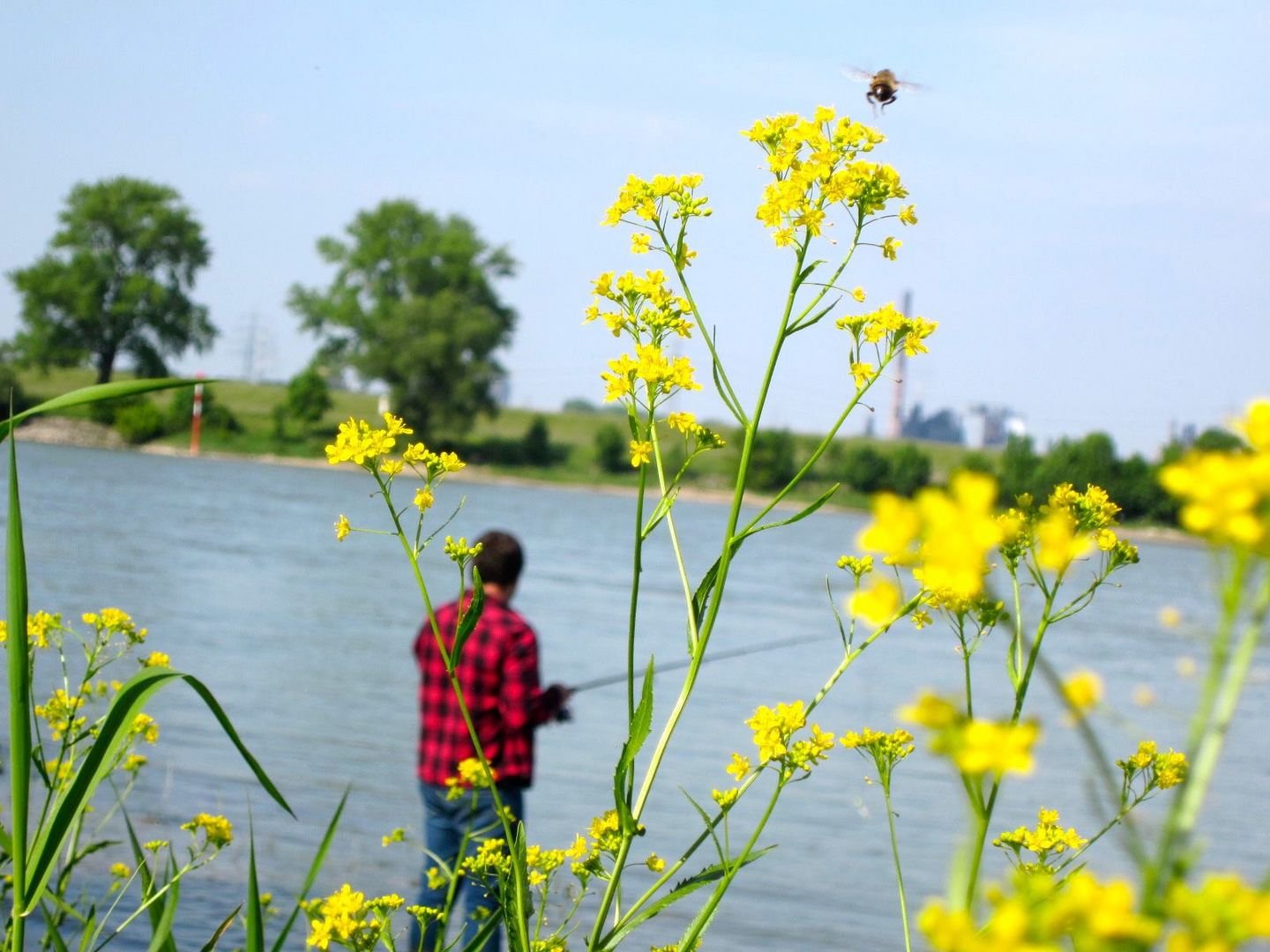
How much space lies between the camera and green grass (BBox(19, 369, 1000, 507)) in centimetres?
7119

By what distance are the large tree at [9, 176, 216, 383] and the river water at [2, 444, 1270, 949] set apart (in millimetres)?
34847

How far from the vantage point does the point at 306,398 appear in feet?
239

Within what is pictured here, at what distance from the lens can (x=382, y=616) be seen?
2256 centimetres

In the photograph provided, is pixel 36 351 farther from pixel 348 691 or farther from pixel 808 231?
pixel 808 231

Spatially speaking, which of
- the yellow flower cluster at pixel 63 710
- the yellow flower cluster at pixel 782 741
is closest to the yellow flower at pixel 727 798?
the yellow flower cluster at pixel 782 741

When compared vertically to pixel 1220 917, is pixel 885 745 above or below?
below

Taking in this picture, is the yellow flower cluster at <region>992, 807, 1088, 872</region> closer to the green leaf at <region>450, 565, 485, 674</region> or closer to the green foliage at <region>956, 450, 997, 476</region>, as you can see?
the green leaf at <region>450, 565, 485, 674</region>

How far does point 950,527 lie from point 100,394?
4.35ft

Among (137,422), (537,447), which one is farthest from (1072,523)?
(537,447)

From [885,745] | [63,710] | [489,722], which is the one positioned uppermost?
[885,745]

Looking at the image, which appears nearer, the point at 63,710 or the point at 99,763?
the point at 99,763

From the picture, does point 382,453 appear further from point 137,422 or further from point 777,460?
point 777,460

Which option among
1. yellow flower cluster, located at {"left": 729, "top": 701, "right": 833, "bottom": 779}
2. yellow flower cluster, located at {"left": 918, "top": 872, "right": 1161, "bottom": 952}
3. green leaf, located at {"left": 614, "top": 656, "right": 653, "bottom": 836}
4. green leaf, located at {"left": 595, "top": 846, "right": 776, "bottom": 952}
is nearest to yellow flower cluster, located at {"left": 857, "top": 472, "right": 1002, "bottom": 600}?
yellow flower cluster, located at {"left": 918, "top": 872, "right": 1161, "bottom": 952}

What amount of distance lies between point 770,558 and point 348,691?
1083 inches
